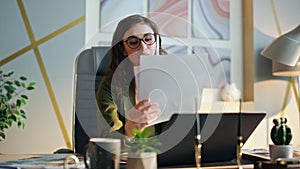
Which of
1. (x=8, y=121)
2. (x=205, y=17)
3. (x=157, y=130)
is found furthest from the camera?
(x=205, y=17)

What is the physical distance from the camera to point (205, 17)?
364 cm

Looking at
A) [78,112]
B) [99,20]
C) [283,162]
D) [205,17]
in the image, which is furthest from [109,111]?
[205,17]

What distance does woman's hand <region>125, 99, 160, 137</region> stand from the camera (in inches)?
48.7

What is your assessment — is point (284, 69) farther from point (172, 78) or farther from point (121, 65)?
point (172, 78)

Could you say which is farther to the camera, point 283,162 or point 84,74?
point 84,74

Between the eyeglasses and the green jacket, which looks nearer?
the green jacket

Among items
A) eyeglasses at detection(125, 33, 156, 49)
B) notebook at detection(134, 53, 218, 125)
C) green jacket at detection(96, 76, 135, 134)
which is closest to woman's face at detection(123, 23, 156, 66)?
eyeglasses at detection(125, 33, 156, 49)

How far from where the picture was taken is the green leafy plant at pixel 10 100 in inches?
107

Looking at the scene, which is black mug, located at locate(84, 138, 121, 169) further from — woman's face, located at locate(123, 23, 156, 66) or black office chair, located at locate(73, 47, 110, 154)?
black office chair, located at locate(73, 47, 110, 154)

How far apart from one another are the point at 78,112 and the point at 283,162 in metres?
1.16

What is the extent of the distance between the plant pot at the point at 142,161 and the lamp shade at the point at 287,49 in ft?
8.12

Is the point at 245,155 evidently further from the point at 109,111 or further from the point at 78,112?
the point at 78,112

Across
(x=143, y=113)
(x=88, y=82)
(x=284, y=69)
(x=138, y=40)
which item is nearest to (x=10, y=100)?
(x=88, y=82)

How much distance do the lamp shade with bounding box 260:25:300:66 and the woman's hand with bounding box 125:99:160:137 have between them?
2.26 meters
